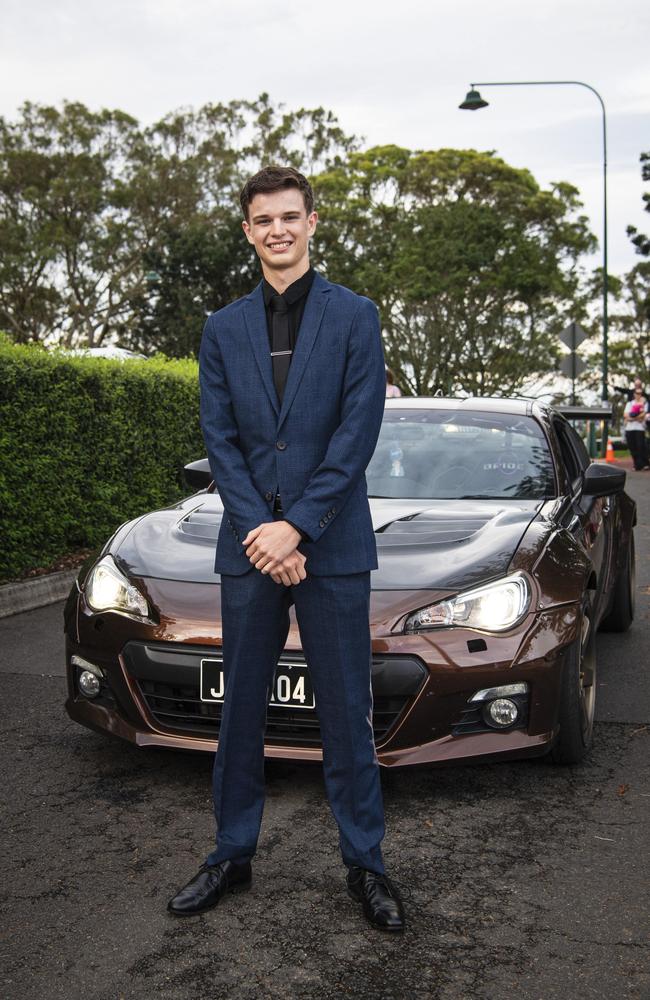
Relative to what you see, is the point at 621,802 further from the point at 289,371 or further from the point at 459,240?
the point at 459,240

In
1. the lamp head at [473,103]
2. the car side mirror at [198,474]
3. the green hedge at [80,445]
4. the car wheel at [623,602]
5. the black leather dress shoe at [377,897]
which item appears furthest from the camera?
the lamp head at [473,103]

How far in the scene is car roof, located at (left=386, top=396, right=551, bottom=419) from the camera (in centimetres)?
540

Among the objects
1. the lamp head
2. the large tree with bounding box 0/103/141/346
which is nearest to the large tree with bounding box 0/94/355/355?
the large tree with bounding box 0/103/141/346

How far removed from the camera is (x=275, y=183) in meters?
2.84

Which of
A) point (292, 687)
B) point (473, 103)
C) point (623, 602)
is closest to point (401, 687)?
point (292, 687)

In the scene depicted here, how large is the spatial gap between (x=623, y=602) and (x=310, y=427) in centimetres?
404

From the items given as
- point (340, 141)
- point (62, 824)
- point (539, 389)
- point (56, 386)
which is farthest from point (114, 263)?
point (62, 824)

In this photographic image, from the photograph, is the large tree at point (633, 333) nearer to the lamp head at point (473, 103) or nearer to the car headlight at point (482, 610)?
the lamp head at point (473, 103)

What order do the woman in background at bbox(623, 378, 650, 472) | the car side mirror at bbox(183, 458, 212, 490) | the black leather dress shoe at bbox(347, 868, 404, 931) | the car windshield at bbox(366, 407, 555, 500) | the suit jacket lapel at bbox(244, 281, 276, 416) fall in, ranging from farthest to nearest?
the woman in background at bbox(623, 378, 650, 472)
the car side mirror at bbox(183, 458, 212, 490)
the car windshield at bbox(366, 407, 555, 500)
the suit jacket lapel at bbox(244, 281, 276, 416)
the black leather dress shoe at bbox(347, 868, 404, 931)

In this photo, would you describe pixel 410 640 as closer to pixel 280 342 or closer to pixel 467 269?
pixel 280 342

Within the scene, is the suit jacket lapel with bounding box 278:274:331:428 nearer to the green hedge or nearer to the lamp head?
the green hedge

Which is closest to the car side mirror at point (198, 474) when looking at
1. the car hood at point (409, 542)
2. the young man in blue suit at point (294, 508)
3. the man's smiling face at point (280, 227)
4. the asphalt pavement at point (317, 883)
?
the car hood at point (409, 542)

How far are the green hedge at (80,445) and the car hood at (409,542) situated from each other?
357 cm

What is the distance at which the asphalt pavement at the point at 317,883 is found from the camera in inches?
98.8
